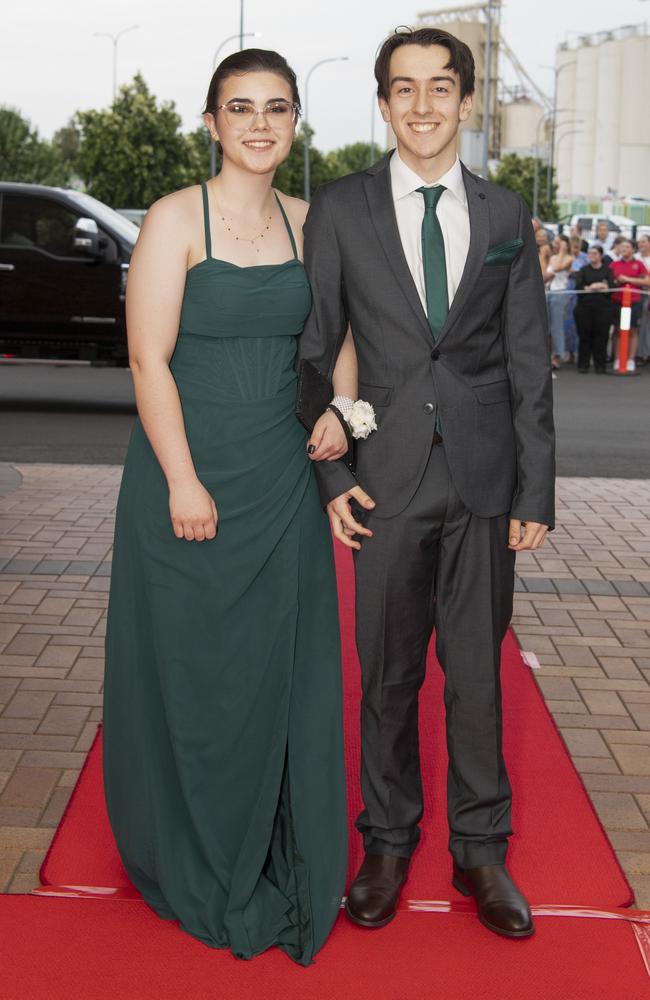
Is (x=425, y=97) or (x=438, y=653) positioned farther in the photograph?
(x=438, y=653)

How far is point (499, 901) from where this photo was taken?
307 centimetres

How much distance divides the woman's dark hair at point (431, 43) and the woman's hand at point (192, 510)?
1025 millimetres

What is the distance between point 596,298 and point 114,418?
7.38m

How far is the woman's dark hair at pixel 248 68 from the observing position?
2934mm

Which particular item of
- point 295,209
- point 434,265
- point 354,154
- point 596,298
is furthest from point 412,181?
point 354,154

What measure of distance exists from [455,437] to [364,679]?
648 millimetres

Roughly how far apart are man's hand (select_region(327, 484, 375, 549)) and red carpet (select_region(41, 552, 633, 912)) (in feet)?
3.08

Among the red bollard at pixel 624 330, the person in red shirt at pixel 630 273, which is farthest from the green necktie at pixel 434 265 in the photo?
the person in red shirt at pixel 630 273

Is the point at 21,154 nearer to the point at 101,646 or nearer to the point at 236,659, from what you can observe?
the point at 101,646

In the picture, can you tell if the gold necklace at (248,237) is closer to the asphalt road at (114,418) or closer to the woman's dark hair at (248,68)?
the woman's dark hair at (248,68)

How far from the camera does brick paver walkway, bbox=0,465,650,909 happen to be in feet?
12.5

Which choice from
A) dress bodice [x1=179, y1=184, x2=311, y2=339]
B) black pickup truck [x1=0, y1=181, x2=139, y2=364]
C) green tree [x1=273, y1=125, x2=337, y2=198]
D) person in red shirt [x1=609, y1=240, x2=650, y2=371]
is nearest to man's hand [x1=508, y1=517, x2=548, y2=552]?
dress bodice [x1=179, y1=184, x2=311, y2=339]

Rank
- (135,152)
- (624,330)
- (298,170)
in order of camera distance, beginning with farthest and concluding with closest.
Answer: (298,170) < (135,152) < (624,330)

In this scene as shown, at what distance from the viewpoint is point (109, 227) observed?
12758 mm
